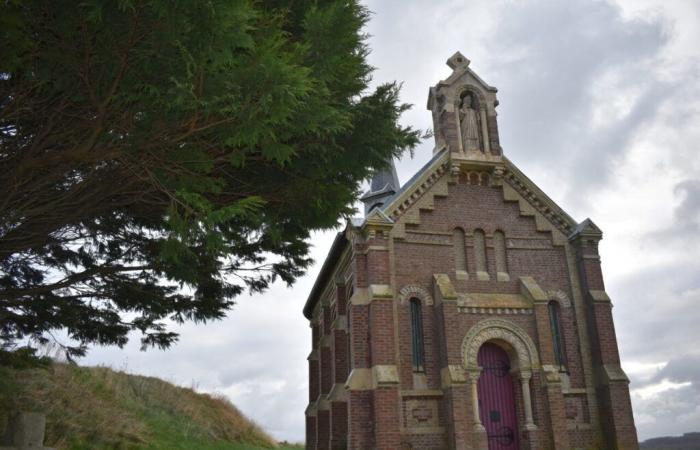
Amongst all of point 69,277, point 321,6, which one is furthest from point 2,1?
point 69,277

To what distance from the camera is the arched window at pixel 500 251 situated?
18359 millimetres

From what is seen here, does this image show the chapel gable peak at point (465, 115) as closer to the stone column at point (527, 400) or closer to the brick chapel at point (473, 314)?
the brick chapel at point (473, 314)

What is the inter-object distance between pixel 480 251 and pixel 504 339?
9.07 feet

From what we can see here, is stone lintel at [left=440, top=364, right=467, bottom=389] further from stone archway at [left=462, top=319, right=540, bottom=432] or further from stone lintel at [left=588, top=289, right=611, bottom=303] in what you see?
stone lintel at [left=588, top=289, right=611, bottom=303]

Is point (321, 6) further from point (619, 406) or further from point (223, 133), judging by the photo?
point (619, 406)

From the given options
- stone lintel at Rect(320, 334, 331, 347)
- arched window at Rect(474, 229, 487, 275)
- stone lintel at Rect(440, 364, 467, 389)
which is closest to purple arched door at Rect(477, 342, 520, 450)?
stone lintel at Rect(440, 364, 467, 389)

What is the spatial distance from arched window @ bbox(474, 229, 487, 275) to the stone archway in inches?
68.9

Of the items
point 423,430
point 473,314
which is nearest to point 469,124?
point 473,314

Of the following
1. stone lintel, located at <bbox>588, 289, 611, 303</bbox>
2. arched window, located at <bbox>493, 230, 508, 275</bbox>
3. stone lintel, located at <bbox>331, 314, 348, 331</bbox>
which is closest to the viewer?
stone lintel, located at <bbox>588, 289, 611, 303</bbox>

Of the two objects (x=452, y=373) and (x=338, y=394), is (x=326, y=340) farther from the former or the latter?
(x=452, y=373)

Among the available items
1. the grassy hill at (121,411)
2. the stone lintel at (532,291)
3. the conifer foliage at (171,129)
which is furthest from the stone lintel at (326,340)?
the conifer foliage at (171,129)

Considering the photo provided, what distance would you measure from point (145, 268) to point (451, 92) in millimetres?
11700

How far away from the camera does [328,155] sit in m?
9.57

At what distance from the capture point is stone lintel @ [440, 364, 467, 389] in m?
15.8
